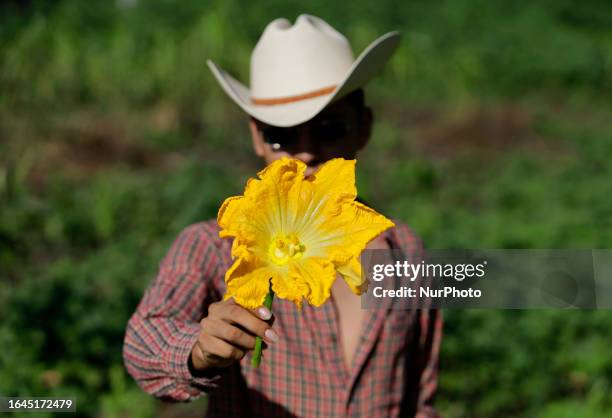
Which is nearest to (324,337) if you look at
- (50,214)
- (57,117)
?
(50,214)

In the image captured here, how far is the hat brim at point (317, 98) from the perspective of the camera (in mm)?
1795

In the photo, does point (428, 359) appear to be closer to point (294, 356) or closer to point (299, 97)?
point (294, 356)

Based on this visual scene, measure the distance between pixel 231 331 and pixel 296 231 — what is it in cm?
21

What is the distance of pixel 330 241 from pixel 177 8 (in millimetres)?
13190

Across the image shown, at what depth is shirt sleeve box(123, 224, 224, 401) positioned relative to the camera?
1466 mm

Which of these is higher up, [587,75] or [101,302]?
[587,75]

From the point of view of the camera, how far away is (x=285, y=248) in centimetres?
118

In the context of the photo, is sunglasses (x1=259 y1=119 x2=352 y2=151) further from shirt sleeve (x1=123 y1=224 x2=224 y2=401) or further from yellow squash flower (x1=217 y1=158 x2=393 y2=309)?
yellow squash flower (x1=217 y1=158 x2=393 y2=309)

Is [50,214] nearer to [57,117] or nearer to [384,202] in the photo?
[57,117]

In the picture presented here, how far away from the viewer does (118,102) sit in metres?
7.74

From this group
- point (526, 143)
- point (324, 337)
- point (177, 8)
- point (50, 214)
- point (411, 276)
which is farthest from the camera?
point (177, 8)

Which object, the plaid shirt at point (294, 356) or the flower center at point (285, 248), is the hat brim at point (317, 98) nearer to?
the plaid shirt at point (294, 356)

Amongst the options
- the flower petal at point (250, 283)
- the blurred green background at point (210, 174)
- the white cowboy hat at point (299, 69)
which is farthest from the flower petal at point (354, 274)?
the blurred green background at point (210, 174)

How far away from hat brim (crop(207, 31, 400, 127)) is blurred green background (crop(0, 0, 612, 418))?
1892 mm
